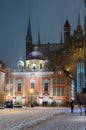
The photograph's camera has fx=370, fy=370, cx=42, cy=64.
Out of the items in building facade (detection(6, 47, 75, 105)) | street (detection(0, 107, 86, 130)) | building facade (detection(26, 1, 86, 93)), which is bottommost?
street (detection(0, 107, 86, 130))

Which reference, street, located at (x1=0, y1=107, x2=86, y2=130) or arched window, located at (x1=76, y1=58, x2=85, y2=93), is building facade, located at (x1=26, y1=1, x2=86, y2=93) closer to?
arched window, located at (x1=76, y1=58, x2=85, y2=93)

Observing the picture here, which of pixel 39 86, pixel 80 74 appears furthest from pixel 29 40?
pixel 39 86

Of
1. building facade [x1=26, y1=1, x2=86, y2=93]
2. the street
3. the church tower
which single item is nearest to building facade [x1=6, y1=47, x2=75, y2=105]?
building facade [x1=26, y1=1, x2=86, y2=93]

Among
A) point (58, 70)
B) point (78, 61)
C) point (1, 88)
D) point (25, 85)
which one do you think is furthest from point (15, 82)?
point (78, 61)

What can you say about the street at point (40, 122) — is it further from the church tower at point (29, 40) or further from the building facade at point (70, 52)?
the church tower at point (29, 40)

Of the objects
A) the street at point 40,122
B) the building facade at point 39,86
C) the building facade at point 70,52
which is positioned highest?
the building facade at point 70,52

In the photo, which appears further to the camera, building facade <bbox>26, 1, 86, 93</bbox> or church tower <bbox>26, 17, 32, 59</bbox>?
church tower <bbox>26, 17, 32, 59</bbox>

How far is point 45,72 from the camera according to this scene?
316 ft

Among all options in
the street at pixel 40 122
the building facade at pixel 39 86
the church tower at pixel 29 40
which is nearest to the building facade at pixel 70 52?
the church tower at pixel 29 40

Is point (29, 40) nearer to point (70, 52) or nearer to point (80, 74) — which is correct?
point (70, 52)

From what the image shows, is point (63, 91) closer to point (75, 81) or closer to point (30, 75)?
point (30, 75)

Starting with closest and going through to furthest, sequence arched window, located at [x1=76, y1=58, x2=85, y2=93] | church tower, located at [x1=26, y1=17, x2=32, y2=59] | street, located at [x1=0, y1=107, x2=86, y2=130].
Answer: street, located at [x1=0, y1=107, x2=86, y2=130] → arched window, located at [x1=76, y1=58, x2=85, y2=93] → church tower, located at [x1=26, y1=17, x2=32, y2=59]

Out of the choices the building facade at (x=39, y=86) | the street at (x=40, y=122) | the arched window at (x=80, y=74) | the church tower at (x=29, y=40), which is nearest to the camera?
the street at (x=40, y=122)

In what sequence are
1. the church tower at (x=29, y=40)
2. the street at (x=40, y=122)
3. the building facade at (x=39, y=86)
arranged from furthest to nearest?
1. the church tower at (x=29, y=40)
2. the building facade at (x=39, y=86)
3. the street at (x=40, y=122)
